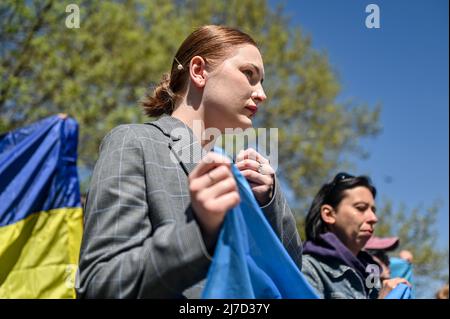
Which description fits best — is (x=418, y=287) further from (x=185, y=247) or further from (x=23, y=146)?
(x=185, y=247)

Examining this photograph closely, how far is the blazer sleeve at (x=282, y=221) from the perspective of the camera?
5.25 feet

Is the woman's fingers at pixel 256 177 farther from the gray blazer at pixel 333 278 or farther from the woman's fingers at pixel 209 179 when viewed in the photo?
the gray blazer at pixel 333 278

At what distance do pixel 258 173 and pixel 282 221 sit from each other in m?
0.17

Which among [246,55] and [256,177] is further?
[246,55]

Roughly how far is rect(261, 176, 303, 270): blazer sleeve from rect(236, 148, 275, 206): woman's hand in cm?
2

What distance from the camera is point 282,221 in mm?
1644

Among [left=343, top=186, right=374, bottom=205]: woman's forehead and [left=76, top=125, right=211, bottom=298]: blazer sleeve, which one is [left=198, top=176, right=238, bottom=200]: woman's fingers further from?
[left=343, top=186, right=374, bottom=205]: woman's forehead

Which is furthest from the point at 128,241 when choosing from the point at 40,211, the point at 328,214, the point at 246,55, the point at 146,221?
the point at 40,211

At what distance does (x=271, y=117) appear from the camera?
13898mm

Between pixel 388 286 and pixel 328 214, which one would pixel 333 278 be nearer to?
pixel 388 286
